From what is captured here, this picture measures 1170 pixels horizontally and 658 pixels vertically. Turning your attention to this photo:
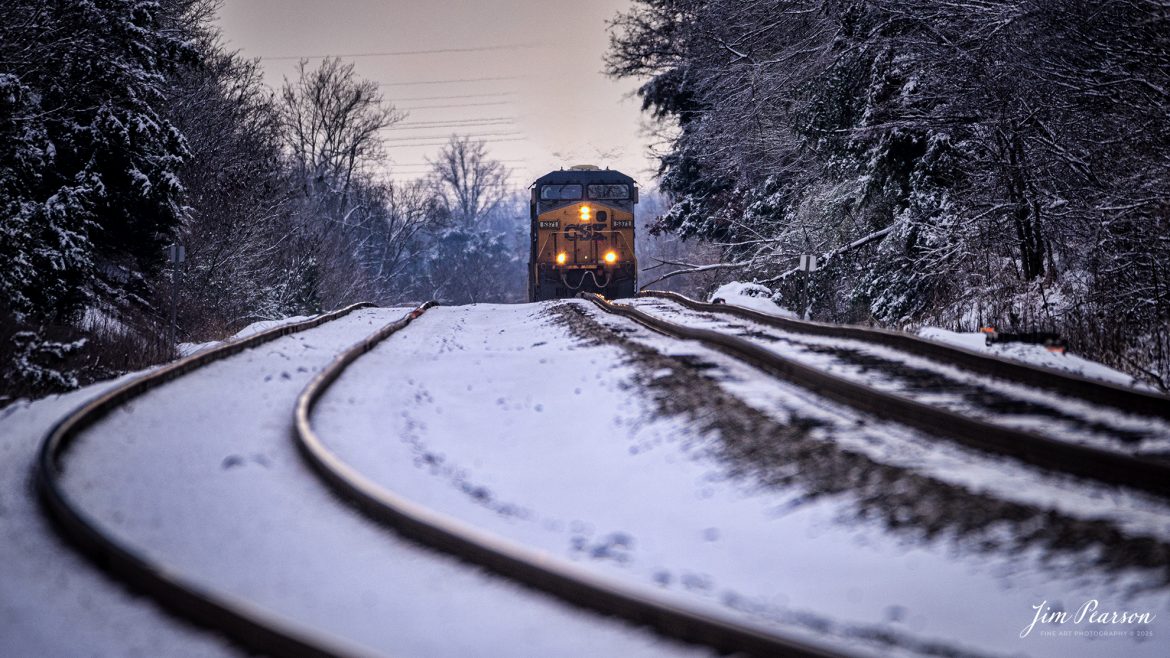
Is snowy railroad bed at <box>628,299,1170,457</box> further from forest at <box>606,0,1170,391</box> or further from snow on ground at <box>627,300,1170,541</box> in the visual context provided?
forest at <box>606,0,1170,391</box>

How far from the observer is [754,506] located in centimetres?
527

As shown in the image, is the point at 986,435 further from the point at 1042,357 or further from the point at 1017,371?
the point at 1042,357

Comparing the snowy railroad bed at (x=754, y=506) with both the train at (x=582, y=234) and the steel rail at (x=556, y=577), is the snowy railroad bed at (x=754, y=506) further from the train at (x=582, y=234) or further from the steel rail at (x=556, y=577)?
the train at (x=582, y=234)

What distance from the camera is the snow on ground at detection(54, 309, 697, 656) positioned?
3.55 metres

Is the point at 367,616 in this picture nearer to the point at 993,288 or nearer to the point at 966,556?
the point at 966,556

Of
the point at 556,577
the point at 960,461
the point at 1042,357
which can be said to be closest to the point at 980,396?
the point at 960,461

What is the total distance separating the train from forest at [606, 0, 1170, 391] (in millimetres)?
2751

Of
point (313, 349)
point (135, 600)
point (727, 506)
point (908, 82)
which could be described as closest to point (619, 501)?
point (727, 506)

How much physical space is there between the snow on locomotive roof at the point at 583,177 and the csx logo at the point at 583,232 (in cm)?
127

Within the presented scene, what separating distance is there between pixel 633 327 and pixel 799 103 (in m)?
11.7

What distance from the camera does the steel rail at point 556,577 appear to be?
3.21 meters

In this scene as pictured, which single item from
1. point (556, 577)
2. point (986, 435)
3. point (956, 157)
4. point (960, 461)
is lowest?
point (556, 577)

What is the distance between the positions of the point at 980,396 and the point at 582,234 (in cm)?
1926

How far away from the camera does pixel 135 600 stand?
3803 mm
